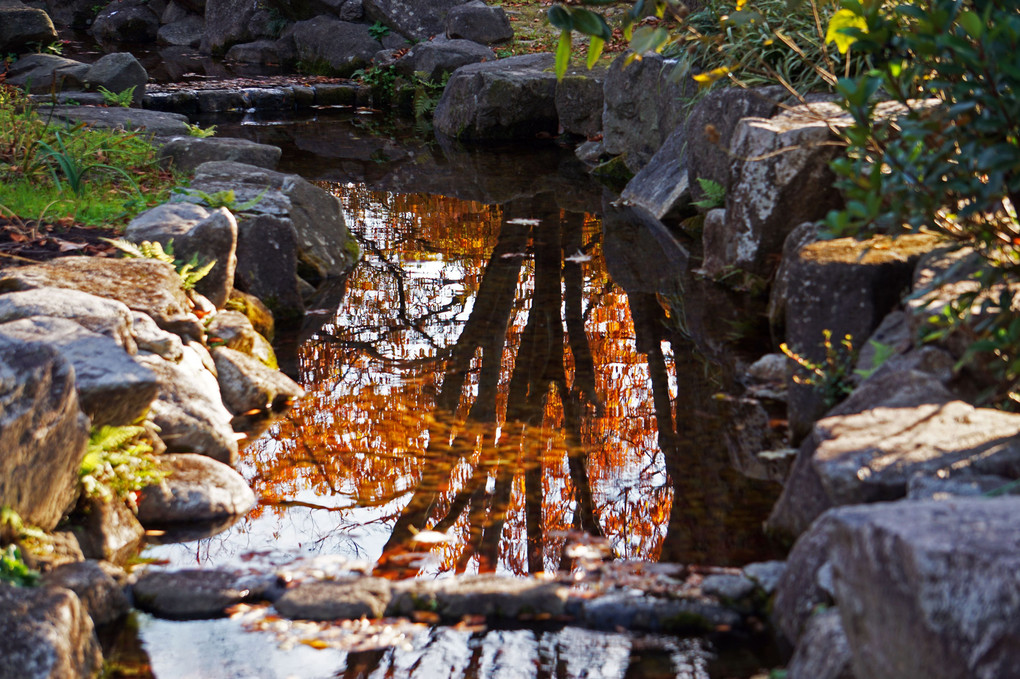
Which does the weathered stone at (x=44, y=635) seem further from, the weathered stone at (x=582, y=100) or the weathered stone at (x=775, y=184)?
the weathered stone at (x=582, y=100)

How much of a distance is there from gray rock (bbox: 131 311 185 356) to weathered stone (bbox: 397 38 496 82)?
10267 mm

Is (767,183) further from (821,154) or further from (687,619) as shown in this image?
(687,619)

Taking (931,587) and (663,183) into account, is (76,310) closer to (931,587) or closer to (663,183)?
(931,587)

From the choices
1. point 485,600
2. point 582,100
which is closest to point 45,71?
point 582,100

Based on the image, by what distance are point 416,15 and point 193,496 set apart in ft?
45.4

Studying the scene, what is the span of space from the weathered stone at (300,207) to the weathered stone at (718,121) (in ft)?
9.03

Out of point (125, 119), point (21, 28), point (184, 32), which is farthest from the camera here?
point (184, 32)

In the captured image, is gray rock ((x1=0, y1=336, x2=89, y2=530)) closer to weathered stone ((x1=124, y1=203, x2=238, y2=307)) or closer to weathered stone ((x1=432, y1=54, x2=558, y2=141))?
weathered stone ((x1=124, y1=203, x2=238, y2=307))

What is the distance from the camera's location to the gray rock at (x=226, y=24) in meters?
19.1

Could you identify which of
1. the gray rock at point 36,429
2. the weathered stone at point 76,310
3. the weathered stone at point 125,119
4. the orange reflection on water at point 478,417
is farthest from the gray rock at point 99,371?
the weathered stone at point 125,119

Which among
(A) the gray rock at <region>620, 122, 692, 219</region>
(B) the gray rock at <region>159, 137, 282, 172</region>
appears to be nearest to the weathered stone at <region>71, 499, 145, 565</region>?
(B) the gray rock at <region>159, 137, 282, 172</region>

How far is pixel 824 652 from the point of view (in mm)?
2129

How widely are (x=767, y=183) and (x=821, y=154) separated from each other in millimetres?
389

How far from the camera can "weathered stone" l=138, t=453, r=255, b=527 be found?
3535mm
